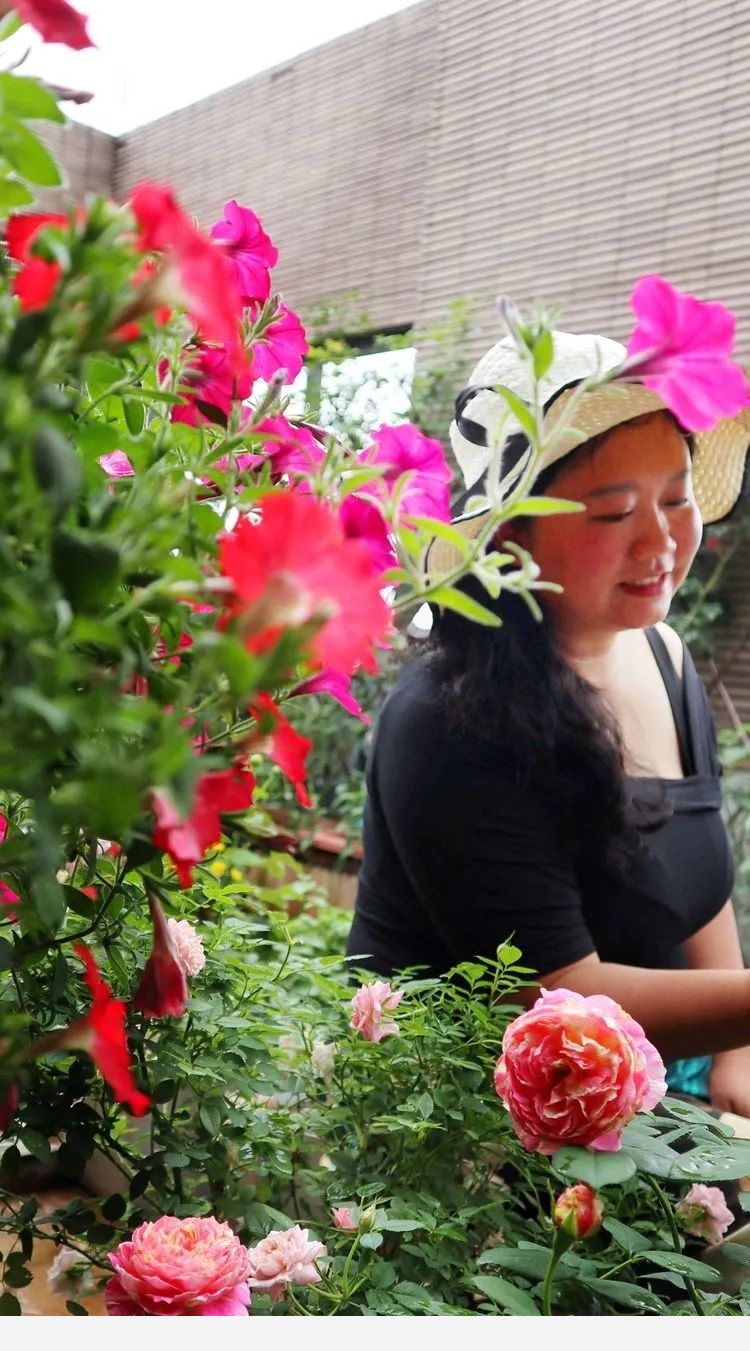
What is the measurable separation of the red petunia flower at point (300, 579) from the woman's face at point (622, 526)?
0.93m

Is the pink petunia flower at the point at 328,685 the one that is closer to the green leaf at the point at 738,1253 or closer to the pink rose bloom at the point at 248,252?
the pink rose bloom at the point at 248,252

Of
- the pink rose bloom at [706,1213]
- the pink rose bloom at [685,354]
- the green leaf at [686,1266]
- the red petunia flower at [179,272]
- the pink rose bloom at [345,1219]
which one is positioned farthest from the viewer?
the pink rose bloom at [706,1213]

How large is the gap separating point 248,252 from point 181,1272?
0.49m

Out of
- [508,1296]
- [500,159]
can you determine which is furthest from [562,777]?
[500,159]

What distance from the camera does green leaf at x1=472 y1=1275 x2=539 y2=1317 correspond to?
1.90 ft

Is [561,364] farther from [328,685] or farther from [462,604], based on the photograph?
[462,604]

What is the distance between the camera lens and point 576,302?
3250 mm

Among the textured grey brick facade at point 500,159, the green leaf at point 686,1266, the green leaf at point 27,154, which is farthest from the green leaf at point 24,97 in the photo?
the textured grey brick facade at point 500,159

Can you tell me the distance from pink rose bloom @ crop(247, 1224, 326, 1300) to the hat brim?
0.46 meters

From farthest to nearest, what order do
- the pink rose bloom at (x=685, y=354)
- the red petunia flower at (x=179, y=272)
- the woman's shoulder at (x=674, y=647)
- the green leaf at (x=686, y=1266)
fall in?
the woman's shoulder at (x=674, y=647) < the green leaf at (x=686, y=1266) < the pink rose bloom at (x=685, y=354) < the red petunia flower at (x=179, y=272)

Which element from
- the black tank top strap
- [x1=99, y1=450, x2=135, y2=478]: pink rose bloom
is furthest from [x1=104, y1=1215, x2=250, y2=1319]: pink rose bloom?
the black tank top strap

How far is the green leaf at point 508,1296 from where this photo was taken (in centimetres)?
Result: 58

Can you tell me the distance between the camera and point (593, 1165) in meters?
0.59

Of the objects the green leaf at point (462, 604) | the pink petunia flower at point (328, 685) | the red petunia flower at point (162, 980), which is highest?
the green leaf at point (462, 604)
